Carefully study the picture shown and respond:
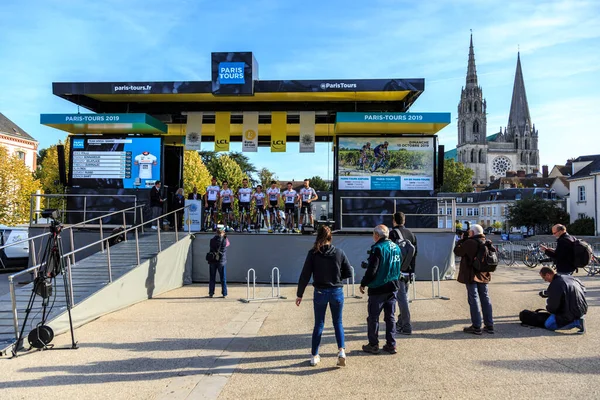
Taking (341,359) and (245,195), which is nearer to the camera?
(341,359)

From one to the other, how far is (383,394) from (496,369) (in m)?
1.61

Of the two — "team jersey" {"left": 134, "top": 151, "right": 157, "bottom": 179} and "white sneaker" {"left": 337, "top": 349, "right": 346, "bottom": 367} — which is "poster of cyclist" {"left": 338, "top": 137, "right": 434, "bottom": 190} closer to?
"team jersey" {"left": 134, "top": 151, "right": 157, "bottom": 179}

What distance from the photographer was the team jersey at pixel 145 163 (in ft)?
54.4

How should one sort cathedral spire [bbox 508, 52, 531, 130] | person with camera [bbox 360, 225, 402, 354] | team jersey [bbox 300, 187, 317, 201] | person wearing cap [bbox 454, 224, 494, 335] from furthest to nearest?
cathedral spire [bbox 508, 52, 531, 130]
team jersey [bbox 300, 187, 317, 201]
person wearing cap [bbox 454, 224, 494, 335]
person with camera [bbox 360, 225, 402, 354]

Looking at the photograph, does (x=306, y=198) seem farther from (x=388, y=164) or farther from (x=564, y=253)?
(x=564, y=253)

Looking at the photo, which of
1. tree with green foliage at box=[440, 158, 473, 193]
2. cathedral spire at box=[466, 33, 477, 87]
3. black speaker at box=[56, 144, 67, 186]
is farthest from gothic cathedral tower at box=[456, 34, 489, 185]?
black speaker at box=[56, 144, 67, 186]

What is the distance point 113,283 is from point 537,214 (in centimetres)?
6413

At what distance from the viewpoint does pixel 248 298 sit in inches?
457

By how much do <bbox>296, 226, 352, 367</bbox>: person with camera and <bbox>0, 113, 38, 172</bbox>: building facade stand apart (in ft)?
184

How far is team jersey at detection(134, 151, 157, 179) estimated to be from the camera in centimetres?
1658

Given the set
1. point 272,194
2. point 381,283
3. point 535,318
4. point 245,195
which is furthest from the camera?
point 245,195

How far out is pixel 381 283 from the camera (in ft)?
20.9

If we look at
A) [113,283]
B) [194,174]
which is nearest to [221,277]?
[113,283]

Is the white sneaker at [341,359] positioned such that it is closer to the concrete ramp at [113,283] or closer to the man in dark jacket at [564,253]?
the man in dark jacket at [564,253]
